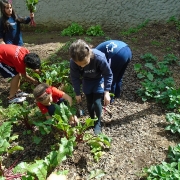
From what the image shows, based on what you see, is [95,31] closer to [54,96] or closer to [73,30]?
[73,30]

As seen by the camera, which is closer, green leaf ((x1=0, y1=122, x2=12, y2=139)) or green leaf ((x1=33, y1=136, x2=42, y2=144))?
green leaf ((x1=0, y1=122, x2=12, y2=139))

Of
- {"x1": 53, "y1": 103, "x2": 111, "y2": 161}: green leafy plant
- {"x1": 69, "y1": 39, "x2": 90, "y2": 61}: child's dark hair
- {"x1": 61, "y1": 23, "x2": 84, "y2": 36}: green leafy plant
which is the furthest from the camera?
{"x1": 61, "y1": 23, "x2": 84, "y2": 36}: green leafy plant

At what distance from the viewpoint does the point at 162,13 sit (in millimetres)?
6828

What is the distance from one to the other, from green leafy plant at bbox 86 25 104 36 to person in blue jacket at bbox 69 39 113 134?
3.64 m

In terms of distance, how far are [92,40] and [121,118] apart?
3.05m

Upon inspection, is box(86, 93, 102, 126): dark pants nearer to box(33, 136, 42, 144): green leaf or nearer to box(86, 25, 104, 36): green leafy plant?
box(33, 136, 42, 144): green leaf

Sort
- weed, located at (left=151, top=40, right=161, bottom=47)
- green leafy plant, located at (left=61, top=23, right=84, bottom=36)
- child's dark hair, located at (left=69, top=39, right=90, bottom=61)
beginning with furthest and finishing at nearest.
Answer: green leafy plant, located at (left=61, top=23, right=84, bottom=36) → weed, located at (left=151, top=40, right=161, bottom=47) → child's dark hair, located at (left=69, top=39, right=90, bottom=61)

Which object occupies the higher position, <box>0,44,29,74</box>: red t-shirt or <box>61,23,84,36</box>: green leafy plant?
<box>0,44,29,74</box>: red t-shirt

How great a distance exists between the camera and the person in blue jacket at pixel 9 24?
4.58 m

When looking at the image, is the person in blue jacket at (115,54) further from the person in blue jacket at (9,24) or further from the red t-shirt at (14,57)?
the person in blue jacket at (9,24)

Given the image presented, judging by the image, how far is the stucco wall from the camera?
22.3ft

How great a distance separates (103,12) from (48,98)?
4444 mm

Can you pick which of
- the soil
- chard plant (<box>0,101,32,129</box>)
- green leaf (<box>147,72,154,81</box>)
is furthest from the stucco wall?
chard plant (<box>0,101,32,129</box>)

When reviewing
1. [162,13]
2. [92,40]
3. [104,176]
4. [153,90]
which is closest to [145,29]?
[162,13]
